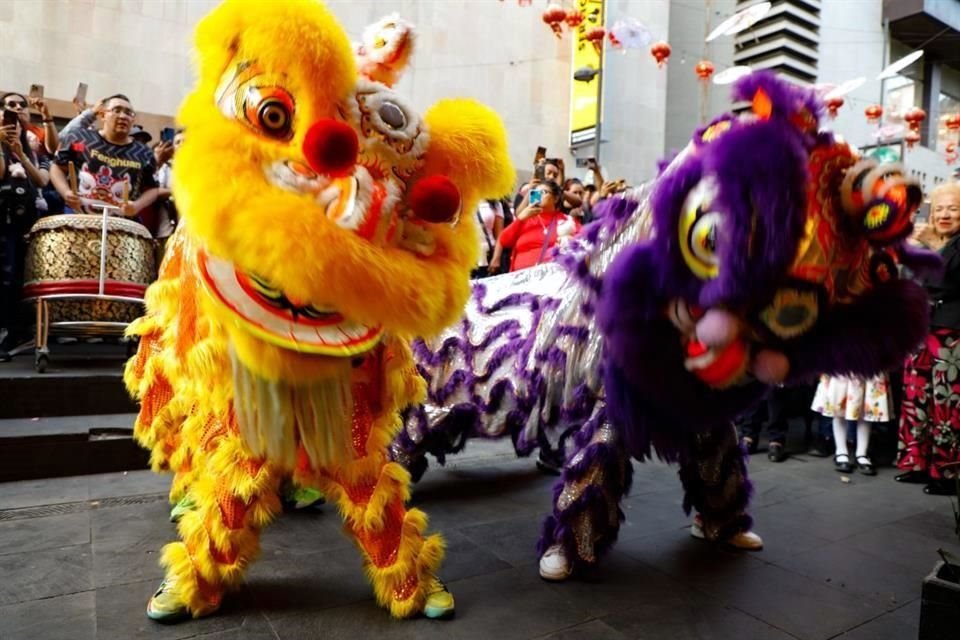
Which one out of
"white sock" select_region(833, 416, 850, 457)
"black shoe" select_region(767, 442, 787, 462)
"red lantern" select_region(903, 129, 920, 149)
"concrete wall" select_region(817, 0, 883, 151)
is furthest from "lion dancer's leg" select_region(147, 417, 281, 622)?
"concrete wall" select_region(817, 0, 883, 151)

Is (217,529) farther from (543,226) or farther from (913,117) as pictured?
(913,117)

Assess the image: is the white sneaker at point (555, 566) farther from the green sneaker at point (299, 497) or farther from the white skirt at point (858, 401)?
the white skirt at point (858, 401)

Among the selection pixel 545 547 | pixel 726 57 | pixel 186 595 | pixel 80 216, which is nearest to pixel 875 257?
pixel 545 547

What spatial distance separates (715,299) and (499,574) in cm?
120

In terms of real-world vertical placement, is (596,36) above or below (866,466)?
above

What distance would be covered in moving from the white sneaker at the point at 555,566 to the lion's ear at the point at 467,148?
117 cm

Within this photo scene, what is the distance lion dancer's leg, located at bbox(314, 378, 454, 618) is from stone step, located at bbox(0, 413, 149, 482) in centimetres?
188

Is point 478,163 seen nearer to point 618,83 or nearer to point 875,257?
point 875,257

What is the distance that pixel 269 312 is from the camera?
145 centimetres

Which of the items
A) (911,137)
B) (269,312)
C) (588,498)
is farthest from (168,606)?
(911,137)

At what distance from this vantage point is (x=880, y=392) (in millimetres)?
3938

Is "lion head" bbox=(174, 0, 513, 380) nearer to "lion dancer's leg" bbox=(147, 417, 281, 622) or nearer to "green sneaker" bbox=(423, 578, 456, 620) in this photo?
"lion dancer's leg" bbox=(147, 417, 281, 622)

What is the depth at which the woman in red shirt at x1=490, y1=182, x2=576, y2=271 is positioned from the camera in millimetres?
3621

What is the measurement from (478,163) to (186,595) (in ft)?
4.50
